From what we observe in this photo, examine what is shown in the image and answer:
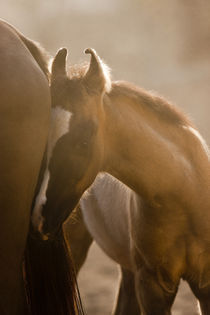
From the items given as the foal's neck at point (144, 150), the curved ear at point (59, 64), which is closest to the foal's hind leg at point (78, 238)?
the foal's neck at point (144, 150)

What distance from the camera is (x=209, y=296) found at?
7.02ft

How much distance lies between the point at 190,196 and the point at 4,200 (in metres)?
1.03

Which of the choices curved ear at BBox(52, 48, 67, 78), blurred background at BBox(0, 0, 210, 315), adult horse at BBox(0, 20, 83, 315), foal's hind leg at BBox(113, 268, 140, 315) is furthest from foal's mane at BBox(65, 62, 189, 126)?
blurred background at BBox(0, 0, 210, 315)

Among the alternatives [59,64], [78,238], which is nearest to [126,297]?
[78,238]

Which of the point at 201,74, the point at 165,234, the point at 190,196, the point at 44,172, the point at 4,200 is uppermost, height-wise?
the point at 4,200

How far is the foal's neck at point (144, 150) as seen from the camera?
6.64ft

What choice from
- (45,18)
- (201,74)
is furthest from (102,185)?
(45,18)

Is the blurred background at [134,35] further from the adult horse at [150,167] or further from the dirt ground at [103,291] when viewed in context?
the adult horse at [150,167]

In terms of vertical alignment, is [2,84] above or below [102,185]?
above

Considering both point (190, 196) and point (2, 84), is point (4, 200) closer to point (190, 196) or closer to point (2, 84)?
point (2, 84)

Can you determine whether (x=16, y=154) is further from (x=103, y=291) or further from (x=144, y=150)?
(x=103, y=291)

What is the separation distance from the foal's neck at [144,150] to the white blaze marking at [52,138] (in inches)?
11.3

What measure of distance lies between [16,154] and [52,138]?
40cm

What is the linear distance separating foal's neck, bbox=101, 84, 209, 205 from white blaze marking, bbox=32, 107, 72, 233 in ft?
0.94
